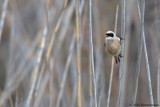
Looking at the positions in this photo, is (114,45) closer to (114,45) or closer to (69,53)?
(114,45)

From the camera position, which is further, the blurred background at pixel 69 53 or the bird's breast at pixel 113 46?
the blurred background at pixel 69 53

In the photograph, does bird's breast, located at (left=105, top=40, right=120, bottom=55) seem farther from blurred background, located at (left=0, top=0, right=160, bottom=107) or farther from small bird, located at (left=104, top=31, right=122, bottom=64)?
blurred background, located at (left=0, top=0, right=160, bottom=107)

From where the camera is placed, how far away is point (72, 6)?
2637mm

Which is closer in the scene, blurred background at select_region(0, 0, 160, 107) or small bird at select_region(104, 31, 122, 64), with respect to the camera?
small bird at select_region(104, 31, 122, 64)

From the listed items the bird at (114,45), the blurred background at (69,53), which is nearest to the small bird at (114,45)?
the bird at (114,45)

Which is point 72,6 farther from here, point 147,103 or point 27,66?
point 147,103

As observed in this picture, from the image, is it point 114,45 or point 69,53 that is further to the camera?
point 69,53

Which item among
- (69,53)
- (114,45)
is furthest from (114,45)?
(69,53)

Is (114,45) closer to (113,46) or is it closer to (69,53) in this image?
(113,46)

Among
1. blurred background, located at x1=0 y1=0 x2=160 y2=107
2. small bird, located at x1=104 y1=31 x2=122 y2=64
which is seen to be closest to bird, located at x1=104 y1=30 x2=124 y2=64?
small bird, located at x1=104 y1=31 x2=122 y2=64

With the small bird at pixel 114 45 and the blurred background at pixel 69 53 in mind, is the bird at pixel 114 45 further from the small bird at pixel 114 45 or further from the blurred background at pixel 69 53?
the blurred background at pixel 69 53

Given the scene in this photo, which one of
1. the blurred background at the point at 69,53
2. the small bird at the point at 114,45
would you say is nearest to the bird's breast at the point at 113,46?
the small bird at the point at 114,45

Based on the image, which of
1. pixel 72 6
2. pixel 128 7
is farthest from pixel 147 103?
pixel 72 6

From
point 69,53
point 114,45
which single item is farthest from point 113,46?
point 69,53
